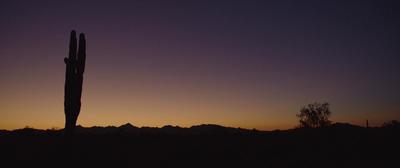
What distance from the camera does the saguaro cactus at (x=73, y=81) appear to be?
2006cm

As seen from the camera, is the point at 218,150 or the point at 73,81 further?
the point at 218,150

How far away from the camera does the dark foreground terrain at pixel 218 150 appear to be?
20.8 m

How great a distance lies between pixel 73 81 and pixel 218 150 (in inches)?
365

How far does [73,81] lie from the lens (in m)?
20.4

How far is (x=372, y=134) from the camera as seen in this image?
2934cm

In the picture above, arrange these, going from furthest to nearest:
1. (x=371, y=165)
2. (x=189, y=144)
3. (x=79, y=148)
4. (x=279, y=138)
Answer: (x=279, y=138), (x=189, y=144), (x=79, y=148), (x=371, y=165)

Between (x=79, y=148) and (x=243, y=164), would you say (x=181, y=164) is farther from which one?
(x=79, y=148)

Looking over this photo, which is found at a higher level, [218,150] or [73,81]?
[73,81]

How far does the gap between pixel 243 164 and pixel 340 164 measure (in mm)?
4791

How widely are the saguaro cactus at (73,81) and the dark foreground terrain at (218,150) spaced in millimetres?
1116

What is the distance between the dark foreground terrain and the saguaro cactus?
112cm

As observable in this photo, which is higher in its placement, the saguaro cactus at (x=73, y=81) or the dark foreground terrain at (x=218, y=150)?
the saguaro cactus at (x=73, y=81)

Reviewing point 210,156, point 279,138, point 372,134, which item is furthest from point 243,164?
point 372,134

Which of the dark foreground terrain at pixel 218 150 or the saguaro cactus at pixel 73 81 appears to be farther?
the dark foreground terrain at pixel 218 150
